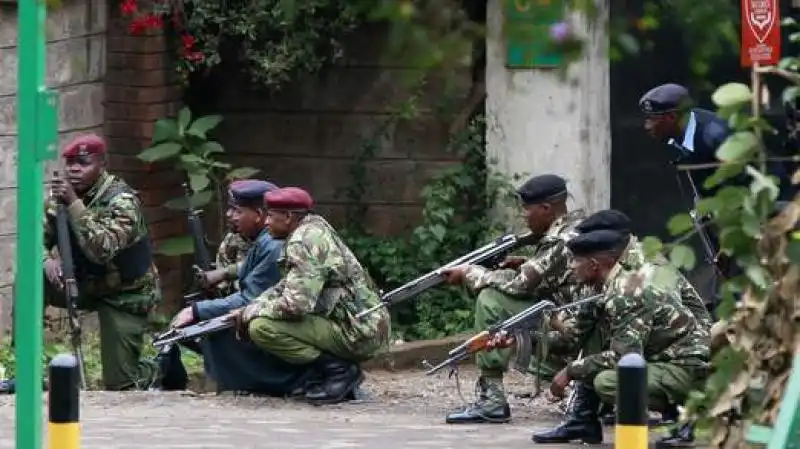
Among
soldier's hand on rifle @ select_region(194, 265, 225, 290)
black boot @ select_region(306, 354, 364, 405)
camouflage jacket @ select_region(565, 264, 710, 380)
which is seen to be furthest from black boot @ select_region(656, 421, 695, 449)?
soldier's hand on rifle @ select_region(194, 265, 225, 290)

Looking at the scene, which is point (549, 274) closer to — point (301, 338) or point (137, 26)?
point (301, 338)

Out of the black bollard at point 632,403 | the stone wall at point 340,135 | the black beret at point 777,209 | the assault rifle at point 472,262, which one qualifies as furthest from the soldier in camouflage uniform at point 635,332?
the stone wall at point 340,135

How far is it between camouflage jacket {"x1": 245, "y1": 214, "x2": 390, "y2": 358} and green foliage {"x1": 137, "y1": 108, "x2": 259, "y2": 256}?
9.07ft

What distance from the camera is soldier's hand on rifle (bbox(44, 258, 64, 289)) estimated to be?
11328mm

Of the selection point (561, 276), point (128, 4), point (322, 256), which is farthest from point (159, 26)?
point (561, 276)

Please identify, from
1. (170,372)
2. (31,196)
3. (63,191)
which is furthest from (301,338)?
(31,196)

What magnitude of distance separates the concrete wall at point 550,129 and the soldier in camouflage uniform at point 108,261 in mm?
2759

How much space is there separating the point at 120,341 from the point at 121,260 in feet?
1.53

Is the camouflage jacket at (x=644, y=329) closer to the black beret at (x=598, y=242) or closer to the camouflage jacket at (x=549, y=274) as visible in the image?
the black beret at (x=598, y=242)

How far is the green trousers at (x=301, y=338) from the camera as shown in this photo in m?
10.5

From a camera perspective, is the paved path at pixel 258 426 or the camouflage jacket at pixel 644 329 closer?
the camouflage jacket at pixel 644 329

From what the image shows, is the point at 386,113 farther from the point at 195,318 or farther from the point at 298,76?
the point at 195,318

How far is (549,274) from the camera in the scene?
9.80 m

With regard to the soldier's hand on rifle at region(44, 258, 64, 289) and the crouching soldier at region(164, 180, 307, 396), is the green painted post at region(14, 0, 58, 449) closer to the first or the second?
the crouching soldier at region(164, 180, 307, 396)
